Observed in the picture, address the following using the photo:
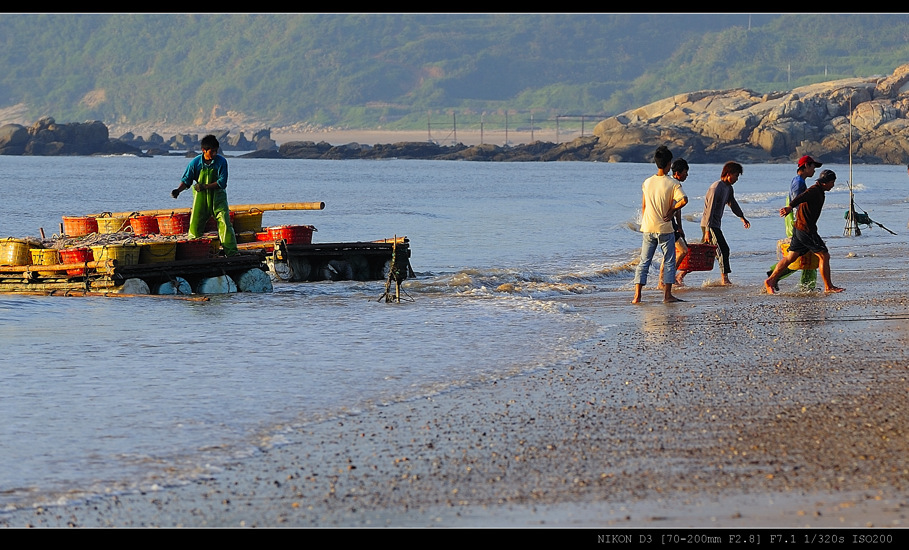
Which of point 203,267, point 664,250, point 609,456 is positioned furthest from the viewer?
point 203,267

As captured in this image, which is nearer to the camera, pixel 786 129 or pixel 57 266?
pixel 57 266

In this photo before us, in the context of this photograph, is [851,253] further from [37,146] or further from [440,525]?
[37,146]

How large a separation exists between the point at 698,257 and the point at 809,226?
4.82 feet

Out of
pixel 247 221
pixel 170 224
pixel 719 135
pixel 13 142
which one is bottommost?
pixel 247 221

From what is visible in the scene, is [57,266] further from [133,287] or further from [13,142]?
[13,142]

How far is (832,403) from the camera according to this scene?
762cm

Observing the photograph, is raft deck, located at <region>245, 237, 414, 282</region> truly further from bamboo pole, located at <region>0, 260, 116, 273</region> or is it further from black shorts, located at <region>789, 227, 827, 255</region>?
black shorts, located at <region>789, 227, 827, 255</region>

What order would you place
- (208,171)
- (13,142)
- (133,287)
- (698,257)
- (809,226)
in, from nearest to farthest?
(809,226), (698,257), (133,287), (208,171), (13,142)

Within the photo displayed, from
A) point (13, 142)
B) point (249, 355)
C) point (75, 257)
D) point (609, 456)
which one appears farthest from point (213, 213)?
point (13, 142)

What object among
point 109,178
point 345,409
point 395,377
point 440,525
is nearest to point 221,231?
point 395,377

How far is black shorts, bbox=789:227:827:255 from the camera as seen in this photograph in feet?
43.9

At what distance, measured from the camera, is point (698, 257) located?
1433 cm

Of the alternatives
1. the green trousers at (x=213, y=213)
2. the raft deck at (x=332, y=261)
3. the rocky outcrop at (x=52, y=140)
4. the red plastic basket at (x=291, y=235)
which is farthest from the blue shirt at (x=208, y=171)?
the rocky outcrop at (x=52, y=140)
